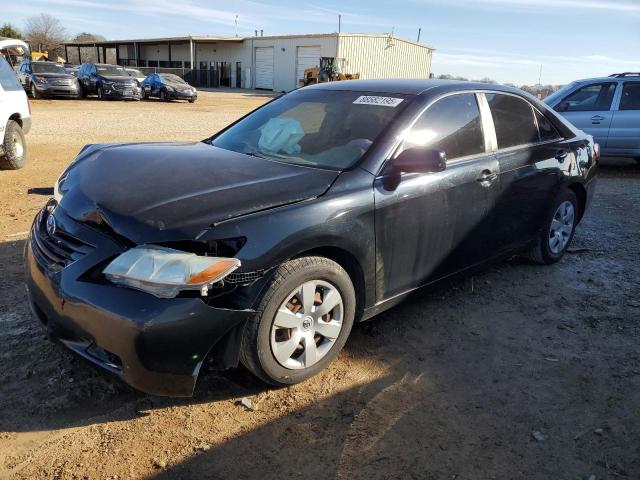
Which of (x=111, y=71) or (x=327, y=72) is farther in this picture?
(x=327, y=72)

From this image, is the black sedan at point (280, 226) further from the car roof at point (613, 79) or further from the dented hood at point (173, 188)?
the car roof at point (613, 79)

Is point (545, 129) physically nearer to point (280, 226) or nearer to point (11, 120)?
point (280, 226)

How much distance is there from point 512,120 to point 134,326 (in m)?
3.33

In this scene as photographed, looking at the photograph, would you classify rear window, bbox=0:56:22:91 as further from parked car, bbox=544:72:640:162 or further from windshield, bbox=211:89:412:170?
parked car, bbox=544:72:640:162

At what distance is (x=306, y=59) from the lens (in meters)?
43.2

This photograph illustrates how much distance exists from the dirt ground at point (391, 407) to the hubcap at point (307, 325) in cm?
21

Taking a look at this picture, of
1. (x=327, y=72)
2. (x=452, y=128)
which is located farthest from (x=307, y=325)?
(x=327, y=72)

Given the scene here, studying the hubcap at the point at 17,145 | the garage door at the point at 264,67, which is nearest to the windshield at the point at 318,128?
the hubcap at the point at 17,145

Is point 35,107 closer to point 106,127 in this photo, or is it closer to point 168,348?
point 106,127

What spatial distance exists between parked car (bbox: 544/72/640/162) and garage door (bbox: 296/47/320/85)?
3441 cm

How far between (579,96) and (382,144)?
843cm

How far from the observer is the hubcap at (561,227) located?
489 centimetres

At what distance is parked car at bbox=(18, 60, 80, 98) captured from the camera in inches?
917

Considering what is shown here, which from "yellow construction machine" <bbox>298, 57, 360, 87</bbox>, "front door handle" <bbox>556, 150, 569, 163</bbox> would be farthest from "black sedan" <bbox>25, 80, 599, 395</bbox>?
"yellow construction machine" <bbox>298, 57, 360, 87</bbox>
